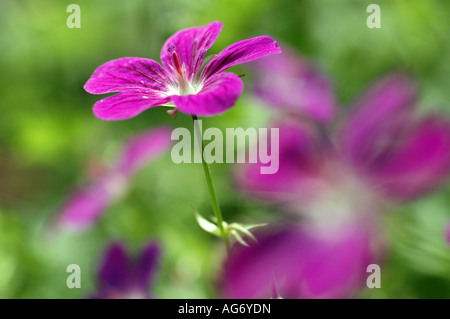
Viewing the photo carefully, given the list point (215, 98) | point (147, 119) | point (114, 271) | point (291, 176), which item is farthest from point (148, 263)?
point (147, 119)

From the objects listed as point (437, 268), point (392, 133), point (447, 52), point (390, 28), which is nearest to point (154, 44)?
point (390, 28)

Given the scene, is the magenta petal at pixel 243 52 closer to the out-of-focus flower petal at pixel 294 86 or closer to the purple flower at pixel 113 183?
the out-of-focus flower petal at pixel 294 86

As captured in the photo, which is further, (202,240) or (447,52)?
(447,52)

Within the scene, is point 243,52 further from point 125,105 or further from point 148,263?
point 148,263
